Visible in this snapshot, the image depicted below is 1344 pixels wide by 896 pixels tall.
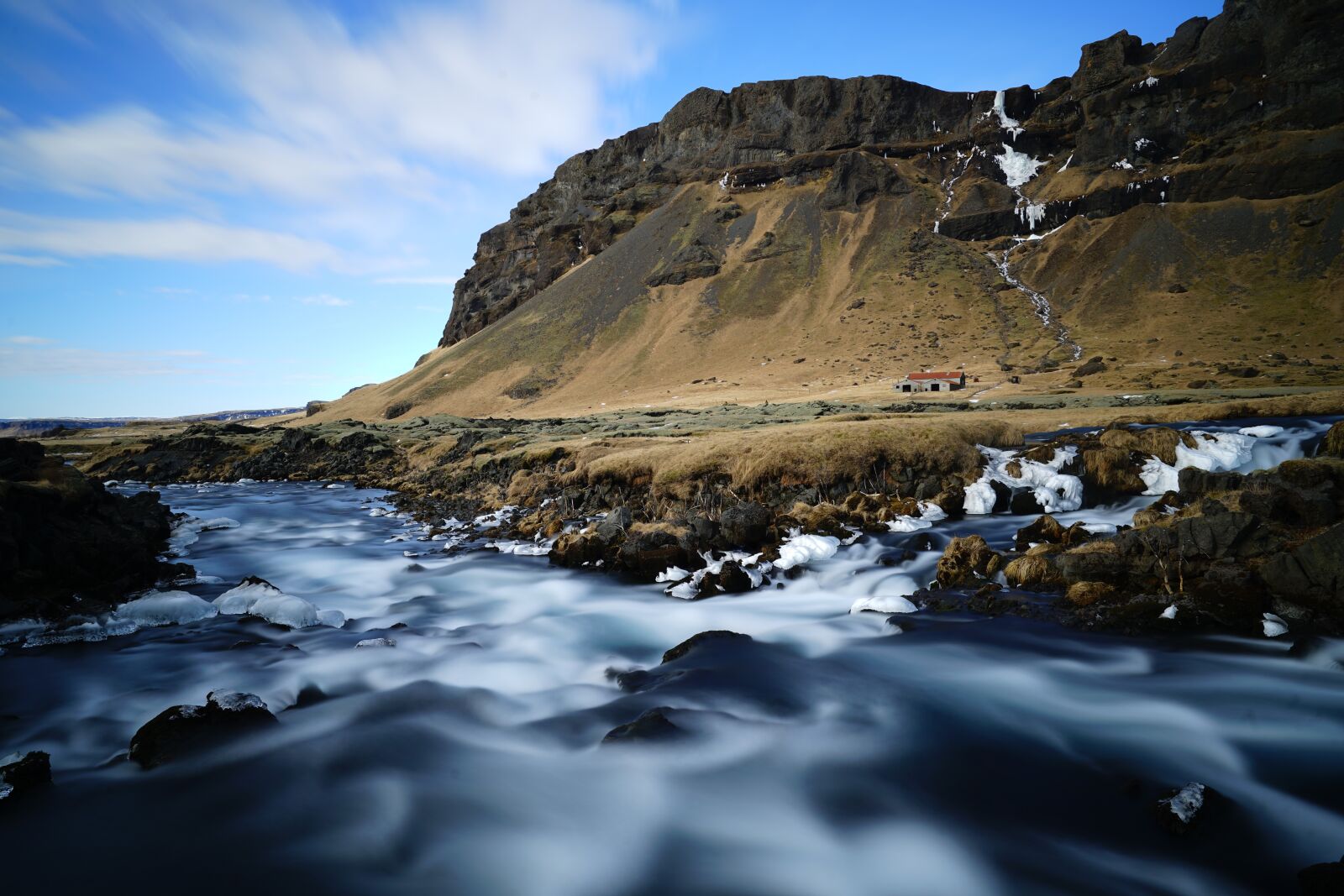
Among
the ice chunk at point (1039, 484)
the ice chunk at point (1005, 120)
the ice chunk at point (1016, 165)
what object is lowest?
the ice chunk at point (1039, 484)

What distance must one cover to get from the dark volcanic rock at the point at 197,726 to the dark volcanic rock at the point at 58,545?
720 cm

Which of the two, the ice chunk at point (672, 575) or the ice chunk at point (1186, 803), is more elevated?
the ice chunk at point (672, 575)

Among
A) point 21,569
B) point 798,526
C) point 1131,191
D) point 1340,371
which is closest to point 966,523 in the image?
point 798,526

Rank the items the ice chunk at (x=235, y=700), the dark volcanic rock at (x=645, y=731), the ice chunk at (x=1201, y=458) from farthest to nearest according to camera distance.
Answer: the ice chunk at (x=1201, y=458)
the ice chunk at (x=235, y=700)
the dark volcanic rock at (x=645, y=731)

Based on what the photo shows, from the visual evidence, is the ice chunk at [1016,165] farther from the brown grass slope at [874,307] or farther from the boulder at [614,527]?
the boulder at [614,527]

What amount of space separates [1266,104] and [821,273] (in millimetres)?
78758

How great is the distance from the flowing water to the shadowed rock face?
129m

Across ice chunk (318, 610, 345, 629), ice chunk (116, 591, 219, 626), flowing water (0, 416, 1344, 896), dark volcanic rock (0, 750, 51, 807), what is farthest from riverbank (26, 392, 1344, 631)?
dark volcanic rock (0, 750, 51, 807)

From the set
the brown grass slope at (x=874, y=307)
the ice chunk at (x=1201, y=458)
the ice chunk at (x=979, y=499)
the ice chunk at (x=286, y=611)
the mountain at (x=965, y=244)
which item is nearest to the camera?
the ice chunk at (x=286, y=611)

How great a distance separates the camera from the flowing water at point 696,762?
6852 millimetres

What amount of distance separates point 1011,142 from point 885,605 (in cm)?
15855

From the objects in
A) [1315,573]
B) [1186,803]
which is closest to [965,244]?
[1315,573]

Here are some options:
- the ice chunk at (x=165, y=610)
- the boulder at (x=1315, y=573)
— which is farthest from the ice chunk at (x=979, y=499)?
the ice chunk at (x=165, y=610)

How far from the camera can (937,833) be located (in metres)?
7.42
